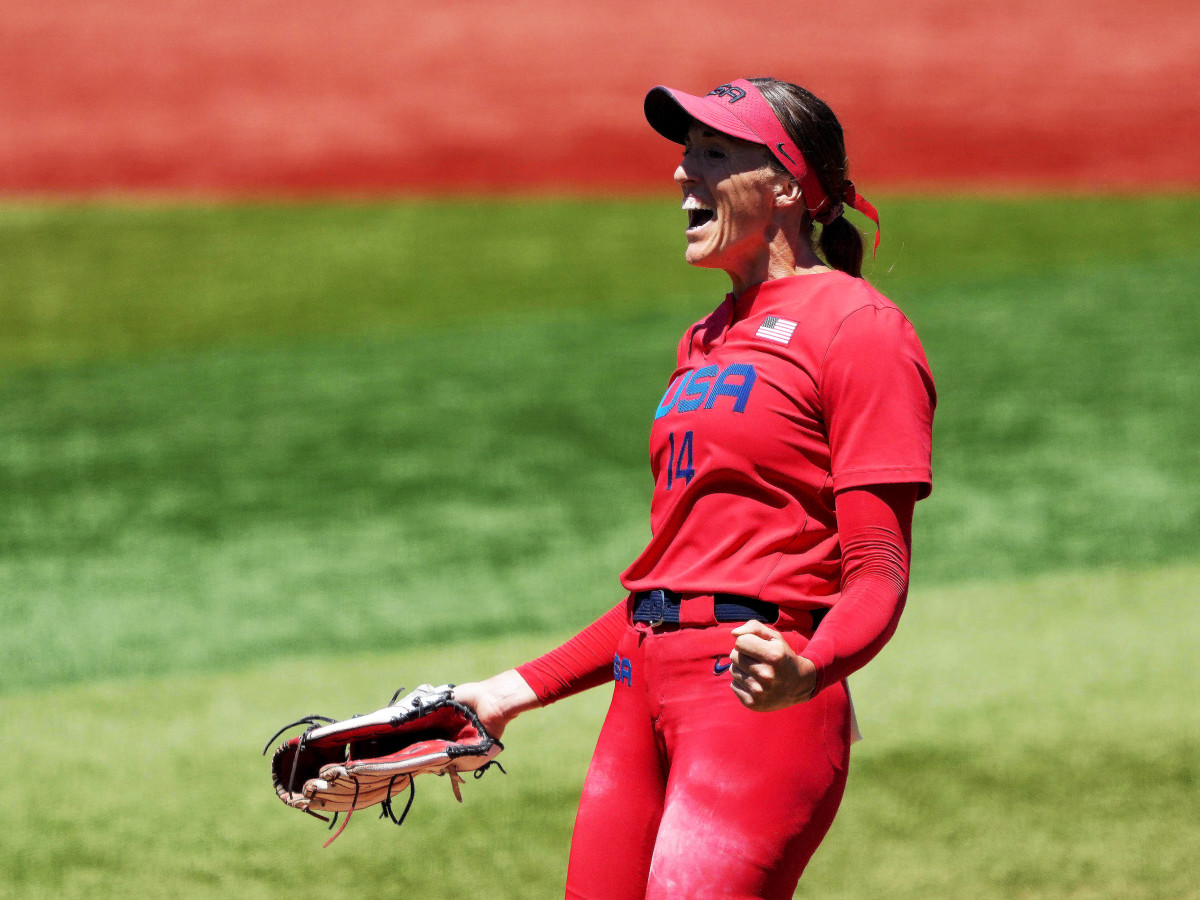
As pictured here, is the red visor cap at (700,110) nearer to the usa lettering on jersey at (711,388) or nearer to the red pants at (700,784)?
the usa lettering on jersey at (711,388)

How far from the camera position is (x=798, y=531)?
2238 millimetres

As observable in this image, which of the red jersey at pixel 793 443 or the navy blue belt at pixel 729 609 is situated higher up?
the red jersey at pixel 793 443

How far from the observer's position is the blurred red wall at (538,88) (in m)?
15.1

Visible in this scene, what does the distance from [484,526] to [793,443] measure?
567 cm

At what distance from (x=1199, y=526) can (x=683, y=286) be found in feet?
17.9

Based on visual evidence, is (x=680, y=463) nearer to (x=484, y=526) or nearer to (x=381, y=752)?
(x=381, y=752)

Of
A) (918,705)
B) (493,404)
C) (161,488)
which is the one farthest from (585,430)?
(918,705)

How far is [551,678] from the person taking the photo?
2613 millimetres

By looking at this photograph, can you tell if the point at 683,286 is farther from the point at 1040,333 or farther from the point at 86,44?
the point at 86,44

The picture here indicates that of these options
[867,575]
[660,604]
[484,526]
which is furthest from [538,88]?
[867,575]

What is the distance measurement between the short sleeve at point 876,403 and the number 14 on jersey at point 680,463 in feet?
0.75

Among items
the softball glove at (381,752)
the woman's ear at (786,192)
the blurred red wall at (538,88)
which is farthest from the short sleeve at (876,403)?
the blurred red wall at (538,88)

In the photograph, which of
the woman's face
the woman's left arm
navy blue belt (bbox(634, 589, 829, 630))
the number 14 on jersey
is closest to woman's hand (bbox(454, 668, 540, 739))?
navy blue belt (bbox(634, 589, 829, 630))

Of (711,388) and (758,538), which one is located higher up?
(711,388)
